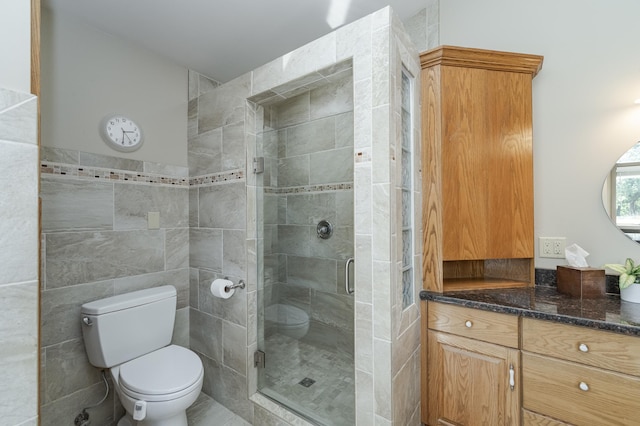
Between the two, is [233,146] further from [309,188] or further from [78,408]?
[78,408]

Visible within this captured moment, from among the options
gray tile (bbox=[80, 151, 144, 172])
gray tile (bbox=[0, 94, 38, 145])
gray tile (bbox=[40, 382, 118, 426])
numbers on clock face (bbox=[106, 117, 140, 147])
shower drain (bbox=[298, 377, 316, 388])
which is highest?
numbers on clock face (bbox=[106, 117, 140, 147])

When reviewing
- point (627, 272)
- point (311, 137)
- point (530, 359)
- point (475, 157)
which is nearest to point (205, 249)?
point (311, 137)

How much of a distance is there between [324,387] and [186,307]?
4.13 ft

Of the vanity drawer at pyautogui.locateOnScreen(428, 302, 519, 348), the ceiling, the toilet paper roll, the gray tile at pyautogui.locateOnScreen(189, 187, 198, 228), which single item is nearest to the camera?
the vanity drawer at pyautogui.locateOnScreen(428, 302, 519, 348)

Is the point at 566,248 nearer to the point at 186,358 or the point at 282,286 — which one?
the point at 282,286

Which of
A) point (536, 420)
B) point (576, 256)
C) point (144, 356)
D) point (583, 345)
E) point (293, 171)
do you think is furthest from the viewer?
point (293, 171)

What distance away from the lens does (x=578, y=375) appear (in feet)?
3.66

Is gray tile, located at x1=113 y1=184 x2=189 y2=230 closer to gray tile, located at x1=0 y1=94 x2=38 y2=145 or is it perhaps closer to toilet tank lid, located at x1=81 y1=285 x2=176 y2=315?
toilet tank lid, located at x1=81 y1=285 x2=176 y2=315

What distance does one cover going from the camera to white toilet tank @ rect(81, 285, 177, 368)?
5.03ft

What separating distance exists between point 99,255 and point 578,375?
8.49 feet

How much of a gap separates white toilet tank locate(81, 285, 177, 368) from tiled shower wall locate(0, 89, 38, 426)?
97cm

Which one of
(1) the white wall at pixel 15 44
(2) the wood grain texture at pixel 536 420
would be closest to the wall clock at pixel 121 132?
(1) the white wall at pixel 15 44

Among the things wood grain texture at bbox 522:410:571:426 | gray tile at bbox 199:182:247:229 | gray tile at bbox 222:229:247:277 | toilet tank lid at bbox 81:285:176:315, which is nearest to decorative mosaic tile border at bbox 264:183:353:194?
gray tile at bbox 199:182:247:229

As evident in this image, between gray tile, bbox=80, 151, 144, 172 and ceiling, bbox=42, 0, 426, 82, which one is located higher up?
ceiling, bbox=42, 0, 426, 82
